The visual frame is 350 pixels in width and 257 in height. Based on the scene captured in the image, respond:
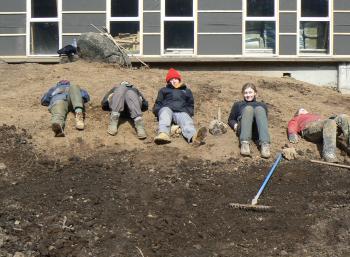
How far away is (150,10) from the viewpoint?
1295 cm

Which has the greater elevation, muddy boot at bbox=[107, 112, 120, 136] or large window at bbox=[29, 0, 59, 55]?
large window at bbox=[29, 0, 59, 55]

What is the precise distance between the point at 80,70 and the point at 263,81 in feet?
11.5

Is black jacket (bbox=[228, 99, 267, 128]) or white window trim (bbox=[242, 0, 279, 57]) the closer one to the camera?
black jacket (bbox=[228, 99, 267, 128])

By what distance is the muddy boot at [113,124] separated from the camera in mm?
7591

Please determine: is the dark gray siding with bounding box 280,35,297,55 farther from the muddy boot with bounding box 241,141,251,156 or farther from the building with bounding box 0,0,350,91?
the muddy boot with bounding box 241,141,251,156

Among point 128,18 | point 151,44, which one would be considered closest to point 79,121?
point 151,44

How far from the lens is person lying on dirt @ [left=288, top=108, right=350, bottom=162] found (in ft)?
23.5

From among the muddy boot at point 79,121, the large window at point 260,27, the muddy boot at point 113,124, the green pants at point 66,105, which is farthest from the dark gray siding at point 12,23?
the muddy boot at point 113,124

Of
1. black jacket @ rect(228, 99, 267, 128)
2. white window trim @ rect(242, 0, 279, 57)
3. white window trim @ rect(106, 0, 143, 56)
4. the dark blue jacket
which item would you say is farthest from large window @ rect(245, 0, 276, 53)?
the dark blue jacket

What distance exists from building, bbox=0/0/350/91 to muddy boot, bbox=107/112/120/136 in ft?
17.3

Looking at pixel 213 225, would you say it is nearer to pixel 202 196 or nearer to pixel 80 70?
pixel 202 196

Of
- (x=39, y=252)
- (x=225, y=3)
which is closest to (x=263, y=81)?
(x=225, y=3)

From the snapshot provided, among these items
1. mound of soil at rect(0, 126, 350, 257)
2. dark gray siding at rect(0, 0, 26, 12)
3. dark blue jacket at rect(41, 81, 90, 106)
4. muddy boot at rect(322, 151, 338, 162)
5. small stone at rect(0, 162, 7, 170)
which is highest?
dark gray siding at rect(0, 0, 26, 12)

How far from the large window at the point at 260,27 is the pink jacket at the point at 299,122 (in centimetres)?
525
